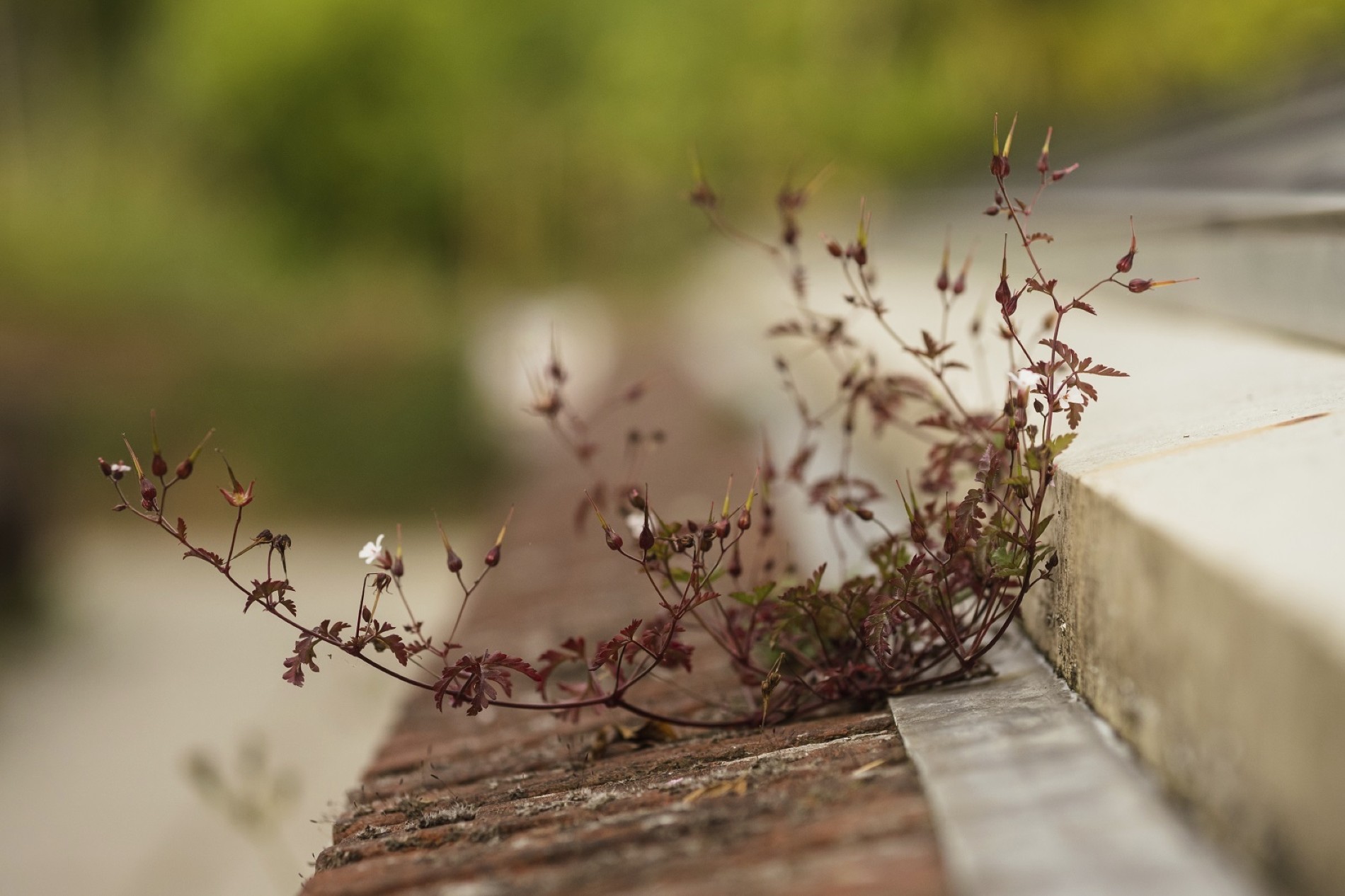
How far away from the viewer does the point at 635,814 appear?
3.24ft

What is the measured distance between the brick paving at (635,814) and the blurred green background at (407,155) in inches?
72.9

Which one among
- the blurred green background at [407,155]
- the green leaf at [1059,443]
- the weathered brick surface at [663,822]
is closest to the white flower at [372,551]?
the weathered brick surface at [663,822]

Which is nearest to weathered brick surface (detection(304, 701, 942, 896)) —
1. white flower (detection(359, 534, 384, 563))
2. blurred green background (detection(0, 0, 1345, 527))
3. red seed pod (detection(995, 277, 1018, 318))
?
white flower (detection(359, 534, 384, 563))

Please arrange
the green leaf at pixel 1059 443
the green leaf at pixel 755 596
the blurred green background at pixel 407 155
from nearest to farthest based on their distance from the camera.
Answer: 1. the green leaf at pixel 1059 443
2. the green leaf at pixel 755 596
3. the blurred green background at pixel 407 155

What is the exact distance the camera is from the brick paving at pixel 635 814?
0.80m

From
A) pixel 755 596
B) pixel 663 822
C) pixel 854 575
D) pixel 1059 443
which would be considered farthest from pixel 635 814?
pixel 1059 443

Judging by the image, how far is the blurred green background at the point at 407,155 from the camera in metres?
9.46

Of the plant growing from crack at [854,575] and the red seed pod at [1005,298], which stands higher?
the red seed pod at [1005,298]

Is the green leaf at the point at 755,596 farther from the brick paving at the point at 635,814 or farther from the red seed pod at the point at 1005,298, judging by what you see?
the red seed pod at the point at 1005,298

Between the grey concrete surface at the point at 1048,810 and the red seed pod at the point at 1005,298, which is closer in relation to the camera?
the grey concrete surface at the point at 1048,810

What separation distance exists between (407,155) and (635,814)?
27.3 meters

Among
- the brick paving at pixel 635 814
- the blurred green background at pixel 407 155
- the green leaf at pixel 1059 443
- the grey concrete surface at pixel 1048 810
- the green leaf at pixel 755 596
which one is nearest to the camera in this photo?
the grey concrete surface at pixel 1048 810

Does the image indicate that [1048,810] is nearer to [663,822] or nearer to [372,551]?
[663,822]

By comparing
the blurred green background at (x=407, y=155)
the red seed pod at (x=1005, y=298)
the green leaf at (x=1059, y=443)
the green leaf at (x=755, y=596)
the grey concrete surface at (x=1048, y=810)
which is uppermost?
the blurred green background at (x=407, y=155)
